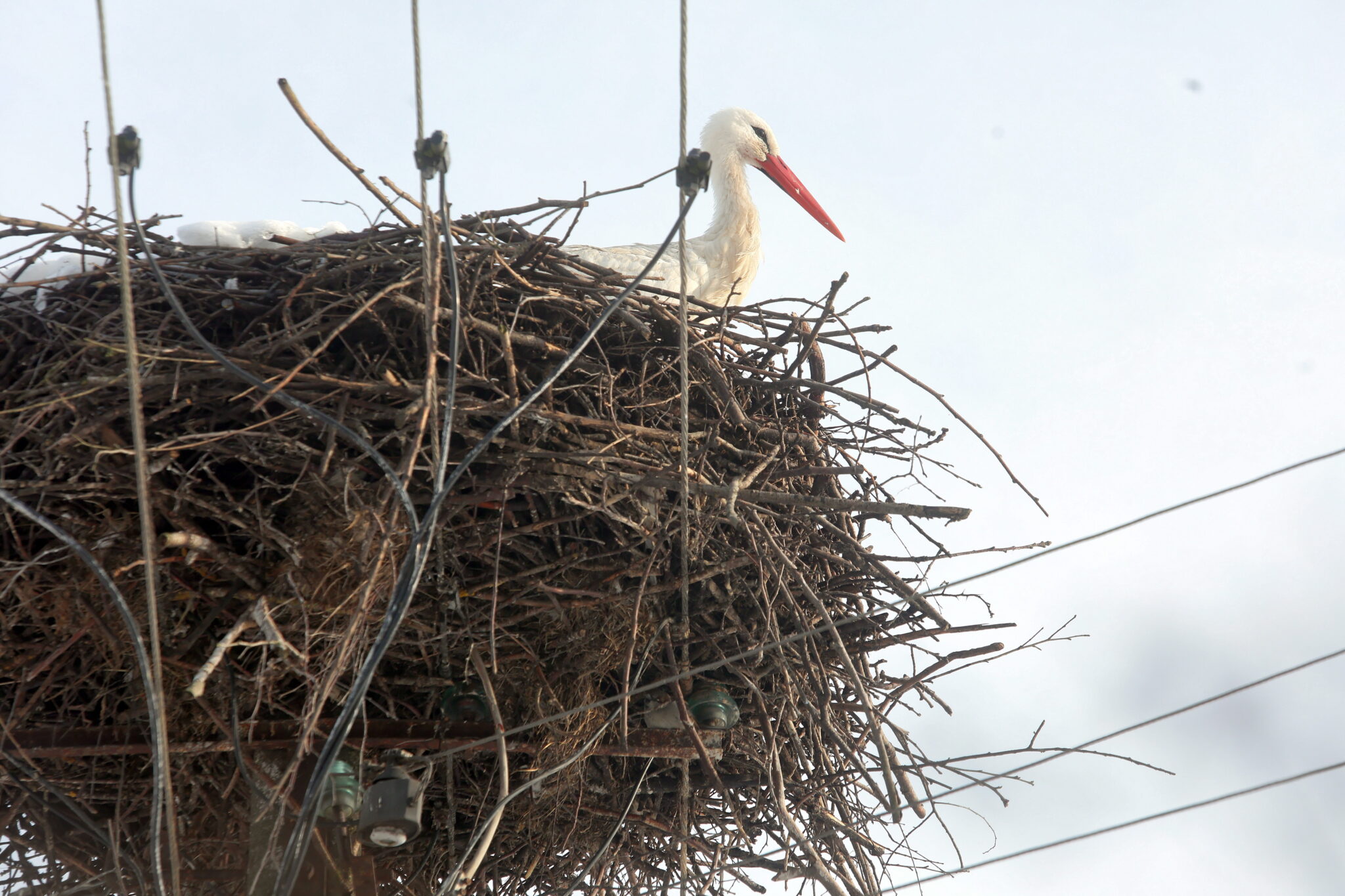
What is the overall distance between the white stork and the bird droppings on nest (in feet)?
2.79

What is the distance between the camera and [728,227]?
18.4 ft

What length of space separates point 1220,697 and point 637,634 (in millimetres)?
1543

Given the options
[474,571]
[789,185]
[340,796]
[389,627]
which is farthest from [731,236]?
[389,627]

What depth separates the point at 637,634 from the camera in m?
3.75

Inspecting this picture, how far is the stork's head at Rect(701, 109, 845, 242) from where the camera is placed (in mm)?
6020

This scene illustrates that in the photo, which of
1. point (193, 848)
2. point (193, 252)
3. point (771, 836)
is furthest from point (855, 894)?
point (193, 252)

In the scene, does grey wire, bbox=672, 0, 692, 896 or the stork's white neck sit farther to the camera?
the stork's white neck

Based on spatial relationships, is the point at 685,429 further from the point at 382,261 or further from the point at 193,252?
the point at 193,252

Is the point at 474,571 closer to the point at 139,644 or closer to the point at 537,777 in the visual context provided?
the point at 537,777

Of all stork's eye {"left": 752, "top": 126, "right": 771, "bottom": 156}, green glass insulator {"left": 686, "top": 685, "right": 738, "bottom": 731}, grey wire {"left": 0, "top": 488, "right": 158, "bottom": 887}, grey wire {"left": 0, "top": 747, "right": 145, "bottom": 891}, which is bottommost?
grey wire {"left": 0, "top": 747, "right": 145, "bottom": 891}

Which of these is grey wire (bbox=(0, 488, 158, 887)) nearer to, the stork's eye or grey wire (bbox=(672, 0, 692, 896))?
grey wire (bbox=(672, 0, 692, 896))

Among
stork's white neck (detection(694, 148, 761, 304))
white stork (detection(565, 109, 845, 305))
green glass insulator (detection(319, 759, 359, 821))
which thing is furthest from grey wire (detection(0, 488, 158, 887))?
stork's white neck (detection(694, 148, 761, 304))

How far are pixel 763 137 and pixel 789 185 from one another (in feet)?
0.84

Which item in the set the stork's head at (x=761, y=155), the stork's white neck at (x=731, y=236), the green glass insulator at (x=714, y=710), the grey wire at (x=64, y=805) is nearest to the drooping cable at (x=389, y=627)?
the grey wire at (x=64, y=805)
